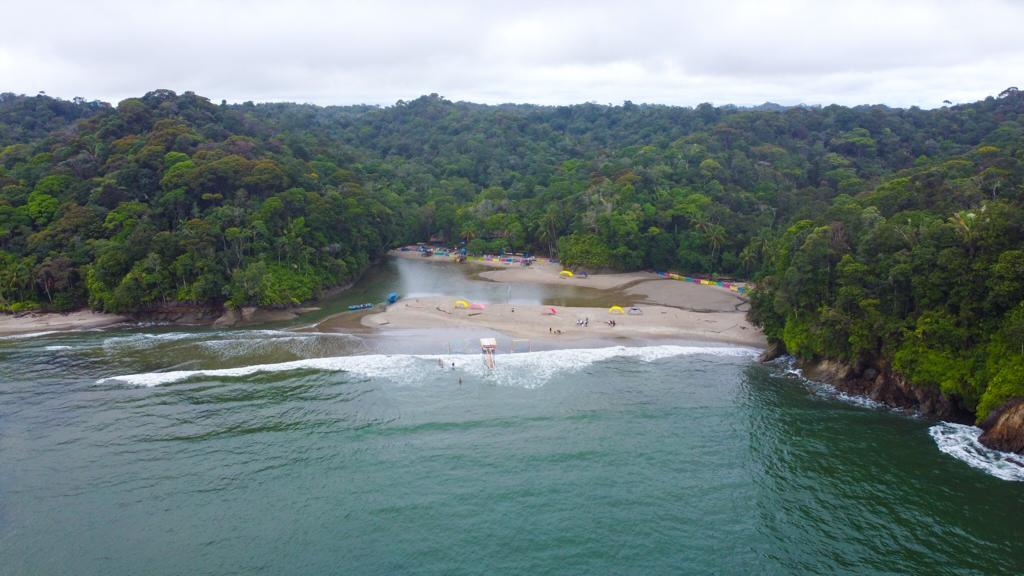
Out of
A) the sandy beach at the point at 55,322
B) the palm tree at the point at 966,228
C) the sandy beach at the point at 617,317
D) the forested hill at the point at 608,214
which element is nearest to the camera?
the palm tree at the point at 966,228

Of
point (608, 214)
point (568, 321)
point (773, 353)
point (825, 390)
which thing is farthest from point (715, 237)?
point (825, 390)

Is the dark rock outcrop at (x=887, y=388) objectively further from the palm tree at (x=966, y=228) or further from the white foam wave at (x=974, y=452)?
the palm tree at (x=966, y=228)

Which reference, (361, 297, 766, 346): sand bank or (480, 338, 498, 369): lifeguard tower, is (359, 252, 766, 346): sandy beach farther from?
(480, 338, 498, 369): lifeguard tower

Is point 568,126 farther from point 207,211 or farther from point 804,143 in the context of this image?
point 207,211

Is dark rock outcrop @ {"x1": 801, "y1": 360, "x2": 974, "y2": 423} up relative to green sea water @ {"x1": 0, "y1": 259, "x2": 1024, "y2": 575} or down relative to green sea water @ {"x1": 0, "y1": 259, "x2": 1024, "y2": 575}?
up

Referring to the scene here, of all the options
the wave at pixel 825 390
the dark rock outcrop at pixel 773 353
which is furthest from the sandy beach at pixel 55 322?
the wave at pixel 825 390

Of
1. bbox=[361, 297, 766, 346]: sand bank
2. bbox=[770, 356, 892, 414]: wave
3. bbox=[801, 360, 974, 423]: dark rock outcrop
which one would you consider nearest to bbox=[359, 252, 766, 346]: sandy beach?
bbox=[361, 297, 766, 346]: sand bank

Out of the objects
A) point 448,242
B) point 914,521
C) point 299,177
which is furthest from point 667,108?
point 914,521
